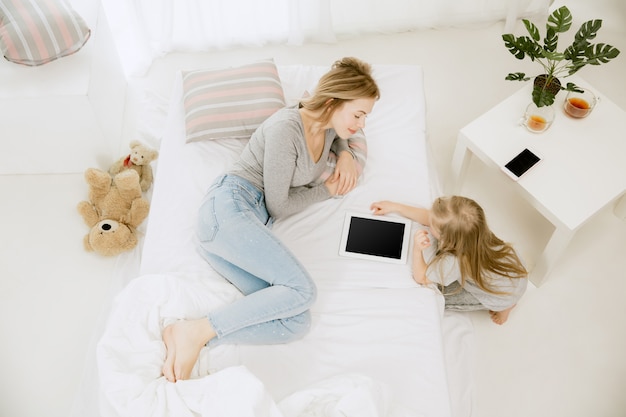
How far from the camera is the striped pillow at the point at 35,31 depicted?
7.01 feet

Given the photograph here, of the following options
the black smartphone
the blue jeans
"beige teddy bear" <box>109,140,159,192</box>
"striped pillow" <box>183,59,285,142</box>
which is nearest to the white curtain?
"beige teddy bear" <box>109,140,159,192</box>

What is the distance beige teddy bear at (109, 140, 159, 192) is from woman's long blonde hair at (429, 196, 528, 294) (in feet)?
3.84

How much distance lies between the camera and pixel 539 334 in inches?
82.8

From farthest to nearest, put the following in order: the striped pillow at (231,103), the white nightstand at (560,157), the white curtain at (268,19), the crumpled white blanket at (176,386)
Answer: the white curtain at (268,19), the striped pillow at (231,103), the white nightstand at (560,157), the crumpled white blanket at (176,386)

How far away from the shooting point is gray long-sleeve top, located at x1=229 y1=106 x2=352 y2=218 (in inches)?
70.3

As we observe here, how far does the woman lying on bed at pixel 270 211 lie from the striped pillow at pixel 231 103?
0.19 meters

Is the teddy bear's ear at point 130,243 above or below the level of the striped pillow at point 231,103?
below

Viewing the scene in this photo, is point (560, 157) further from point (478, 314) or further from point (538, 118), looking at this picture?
point (478, 314)

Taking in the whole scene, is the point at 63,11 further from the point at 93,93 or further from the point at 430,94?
the point at 430,94

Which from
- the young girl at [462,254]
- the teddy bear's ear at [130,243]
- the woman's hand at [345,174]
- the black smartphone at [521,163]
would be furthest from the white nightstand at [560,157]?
the teddy bear's ear at [130,243]

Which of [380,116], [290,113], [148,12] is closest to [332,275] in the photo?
[290,113]

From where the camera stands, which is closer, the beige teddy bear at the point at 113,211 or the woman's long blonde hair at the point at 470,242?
the woman's long blonde hair at the point at 470,242

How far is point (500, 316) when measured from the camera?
6.79ft

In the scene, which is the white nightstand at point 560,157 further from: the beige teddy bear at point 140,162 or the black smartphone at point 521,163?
the beige teddy bear at point 140,162
